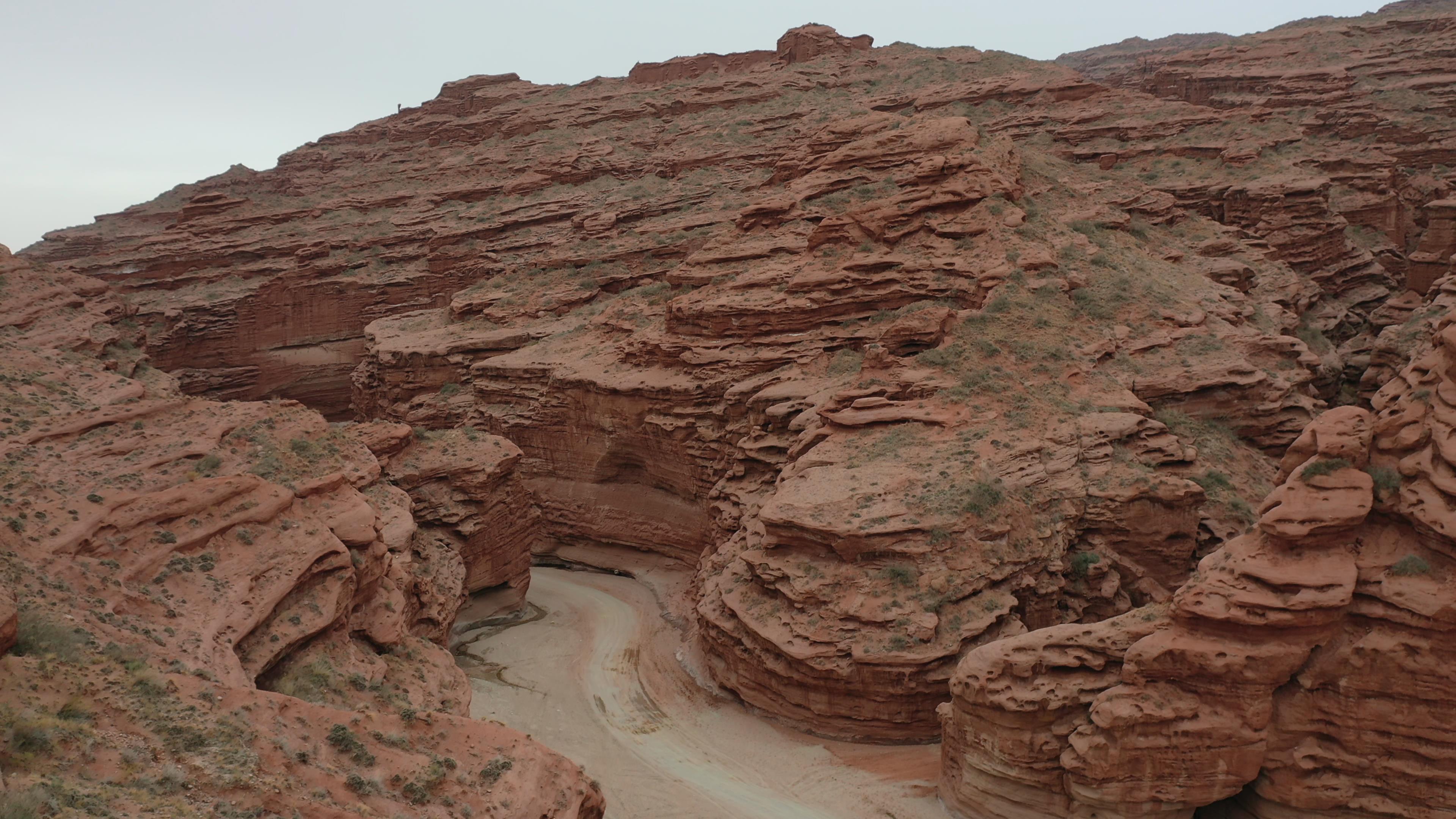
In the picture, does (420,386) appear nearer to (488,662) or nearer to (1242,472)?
(488,662)

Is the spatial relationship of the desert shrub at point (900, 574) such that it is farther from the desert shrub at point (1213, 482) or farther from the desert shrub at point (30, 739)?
the desert shrub at point (30, 739)

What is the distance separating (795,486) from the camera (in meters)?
20.5

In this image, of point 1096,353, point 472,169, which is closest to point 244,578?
point 1096,353

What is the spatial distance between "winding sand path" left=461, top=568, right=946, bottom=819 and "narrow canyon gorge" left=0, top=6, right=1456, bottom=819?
108 mm

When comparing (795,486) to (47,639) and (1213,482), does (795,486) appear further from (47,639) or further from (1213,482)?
(47,639)

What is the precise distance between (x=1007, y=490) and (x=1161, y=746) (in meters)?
6.95

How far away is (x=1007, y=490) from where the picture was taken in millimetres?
19406

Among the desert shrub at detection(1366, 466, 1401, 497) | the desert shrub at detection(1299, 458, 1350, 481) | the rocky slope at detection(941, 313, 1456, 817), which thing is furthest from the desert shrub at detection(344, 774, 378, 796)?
the desert shrub at detection(1366, 466, 1401, 497)

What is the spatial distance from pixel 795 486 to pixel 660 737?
17.5 ft

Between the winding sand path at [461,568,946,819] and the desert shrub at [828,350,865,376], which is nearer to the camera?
the winding sand path at [461,568,946,819]

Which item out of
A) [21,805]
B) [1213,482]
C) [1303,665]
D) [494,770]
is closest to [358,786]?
[494,770]

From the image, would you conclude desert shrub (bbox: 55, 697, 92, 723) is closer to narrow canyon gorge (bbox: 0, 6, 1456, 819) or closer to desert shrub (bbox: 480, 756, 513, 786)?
narrow canyon gorge (bbox: 0, 6, 1456, 819)

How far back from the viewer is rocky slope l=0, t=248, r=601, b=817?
324 inches

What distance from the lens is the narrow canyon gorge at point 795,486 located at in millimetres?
11766
